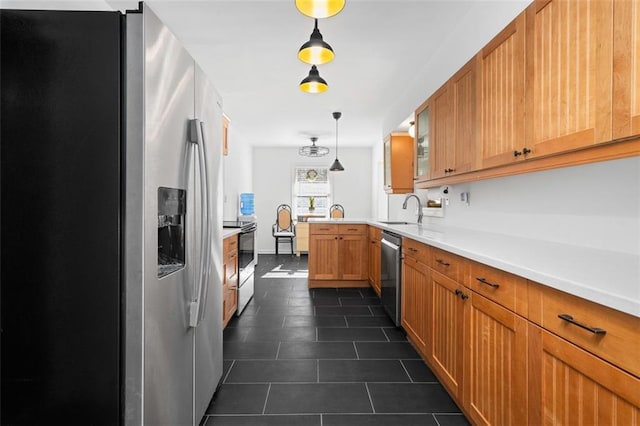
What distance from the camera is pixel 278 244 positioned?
27.4ft

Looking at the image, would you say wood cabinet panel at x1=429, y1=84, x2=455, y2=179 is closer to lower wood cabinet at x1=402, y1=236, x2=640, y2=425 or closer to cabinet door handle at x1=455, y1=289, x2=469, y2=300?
lower wood cabinet at x1=402, y1=236, x2=640, y2=425

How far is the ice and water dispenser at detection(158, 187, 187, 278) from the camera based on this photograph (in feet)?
4.42

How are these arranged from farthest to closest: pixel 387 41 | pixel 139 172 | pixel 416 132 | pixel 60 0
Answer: pixel 416 132, pixel 387 41, pixel 60 0, pixel 139 172

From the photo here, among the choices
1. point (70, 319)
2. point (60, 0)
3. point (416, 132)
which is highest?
point (60, 0)

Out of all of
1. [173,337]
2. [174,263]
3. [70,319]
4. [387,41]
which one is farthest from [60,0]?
[387,41]

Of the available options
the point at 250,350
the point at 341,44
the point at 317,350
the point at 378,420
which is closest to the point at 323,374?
the point at 317,350

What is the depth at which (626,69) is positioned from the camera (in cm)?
109

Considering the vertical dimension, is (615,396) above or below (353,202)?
below

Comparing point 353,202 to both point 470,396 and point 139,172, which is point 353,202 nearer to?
point 470,396

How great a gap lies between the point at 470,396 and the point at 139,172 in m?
1.75

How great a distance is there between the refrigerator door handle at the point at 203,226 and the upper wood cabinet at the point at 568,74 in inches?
58.3

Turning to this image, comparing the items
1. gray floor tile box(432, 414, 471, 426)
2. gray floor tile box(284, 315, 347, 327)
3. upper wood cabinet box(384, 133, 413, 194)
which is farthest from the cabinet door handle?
upper wood cabinet box(384, 133, 413, 194)

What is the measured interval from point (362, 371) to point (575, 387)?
1501 mm

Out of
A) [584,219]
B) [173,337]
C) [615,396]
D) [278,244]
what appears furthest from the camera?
[278,244]
